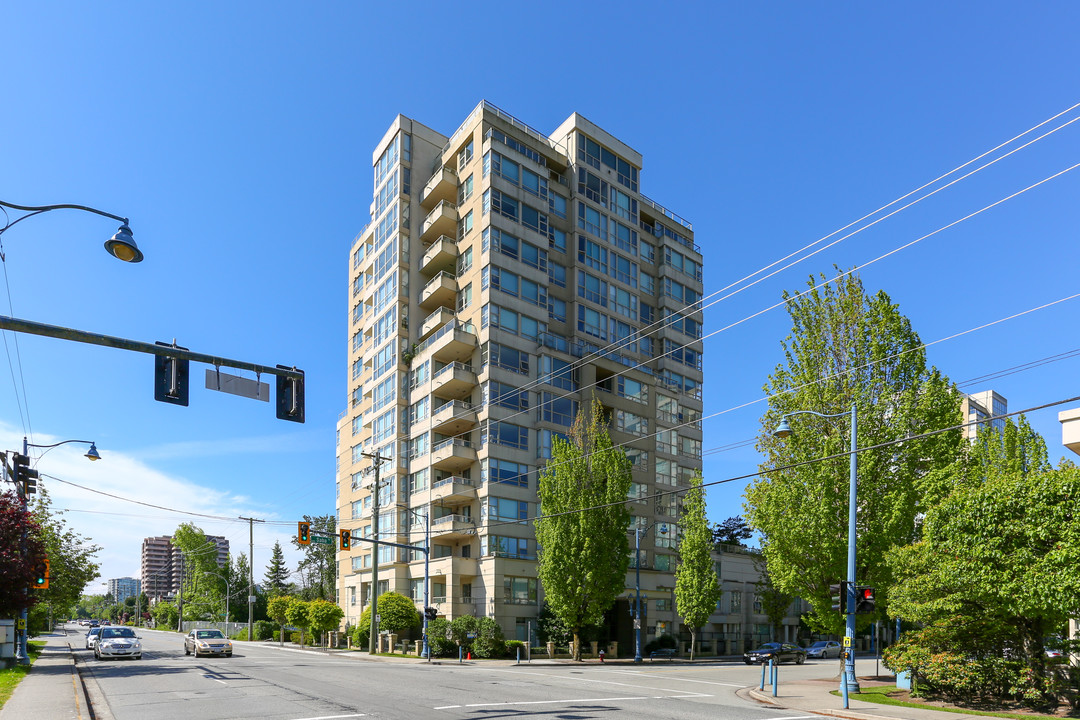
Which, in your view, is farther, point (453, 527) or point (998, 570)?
point (453, 527)

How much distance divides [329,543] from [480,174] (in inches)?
2661

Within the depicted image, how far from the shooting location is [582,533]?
150ft

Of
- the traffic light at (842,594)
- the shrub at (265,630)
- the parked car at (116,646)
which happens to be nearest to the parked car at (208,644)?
the parked car at (116,646)

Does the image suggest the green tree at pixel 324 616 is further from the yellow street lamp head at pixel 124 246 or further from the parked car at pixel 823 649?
the yellow street lamp head at pixel 124 246

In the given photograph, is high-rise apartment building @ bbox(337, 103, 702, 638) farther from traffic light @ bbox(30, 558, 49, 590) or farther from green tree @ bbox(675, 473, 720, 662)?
traffic light @ bbox(30, 558, 49, 590)

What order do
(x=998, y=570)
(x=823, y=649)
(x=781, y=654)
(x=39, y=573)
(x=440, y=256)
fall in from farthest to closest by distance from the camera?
(x=823, y=649), (x=440, y=256), (x=781, y=654), (x=39, y=573), (x=998, y=570)

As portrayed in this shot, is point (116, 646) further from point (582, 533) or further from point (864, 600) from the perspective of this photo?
point (864, 600)

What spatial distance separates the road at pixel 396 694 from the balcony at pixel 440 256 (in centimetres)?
3354

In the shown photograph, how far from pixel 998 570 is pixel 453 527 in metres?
37.6

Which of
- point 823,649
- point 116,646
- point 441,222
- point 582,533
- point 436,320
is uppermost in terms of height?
point 441,222

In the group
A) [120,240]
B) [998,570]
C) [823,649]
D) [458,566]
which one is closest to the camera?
[120,240]

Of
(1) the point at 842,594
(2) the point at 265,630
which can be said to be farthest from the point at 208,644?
(2) the point at 265,630

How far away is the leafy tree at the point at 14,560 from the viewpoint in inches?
1239

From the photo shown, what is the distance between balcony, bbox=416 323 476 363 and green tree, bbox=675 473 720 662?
61.2 ft
